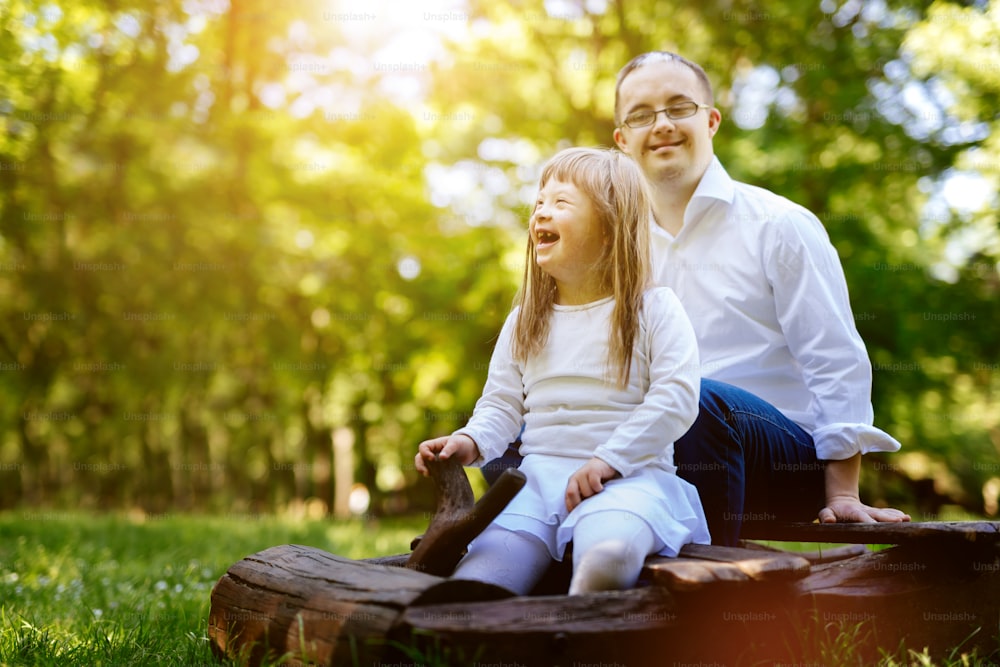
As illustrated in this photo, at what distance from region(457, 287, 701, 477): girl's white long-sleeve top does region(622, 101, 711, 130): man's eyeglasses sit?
113 centimetres

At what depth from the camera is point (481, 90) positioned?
11.7m

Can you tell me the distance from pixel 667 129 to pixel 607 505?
5.94ft

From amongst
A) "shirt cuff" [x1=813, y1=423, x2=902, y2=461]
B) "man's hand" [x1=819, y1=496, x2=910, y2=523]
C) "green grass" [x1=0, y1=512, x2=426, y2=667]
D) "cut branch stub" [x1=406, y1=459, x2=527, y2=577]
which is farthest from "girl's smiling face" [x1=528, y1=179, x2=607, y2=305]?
"green grass" [x1=0, y1=512, x2=426, y2=667]

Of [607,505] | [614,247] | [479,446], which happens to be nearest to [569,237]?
[614,247]

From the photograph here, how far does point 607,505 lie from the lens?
226cm

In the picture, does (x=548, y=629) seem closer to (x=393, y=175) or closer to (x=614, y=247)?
(x=614, y=247)

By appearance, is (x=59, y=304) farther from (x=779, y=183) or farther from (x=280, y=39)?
(x=779, y=183)

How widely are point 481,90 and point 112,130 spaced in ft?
15.6

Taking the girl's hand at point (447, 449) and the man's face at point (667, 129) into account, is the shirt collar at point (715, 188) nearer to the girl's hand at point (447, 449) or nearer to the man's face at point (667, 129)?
the man's face at point (667, 129)

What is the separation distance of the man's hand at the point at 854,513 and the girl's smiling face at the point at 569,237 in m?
1.07

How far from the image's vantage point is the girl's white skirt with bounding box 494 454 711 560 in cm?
229

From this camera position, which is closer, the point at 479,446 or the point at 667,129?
the point at 479,446

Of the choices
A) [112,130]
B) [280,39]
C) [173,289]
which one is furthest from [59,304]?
[280,39]

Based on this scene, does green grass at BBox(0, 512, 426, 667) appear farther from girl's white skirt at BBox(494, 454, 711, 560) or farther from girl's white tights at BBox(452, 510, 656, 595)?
girl's white skirt at BBox(494, 454, 711, 560)
